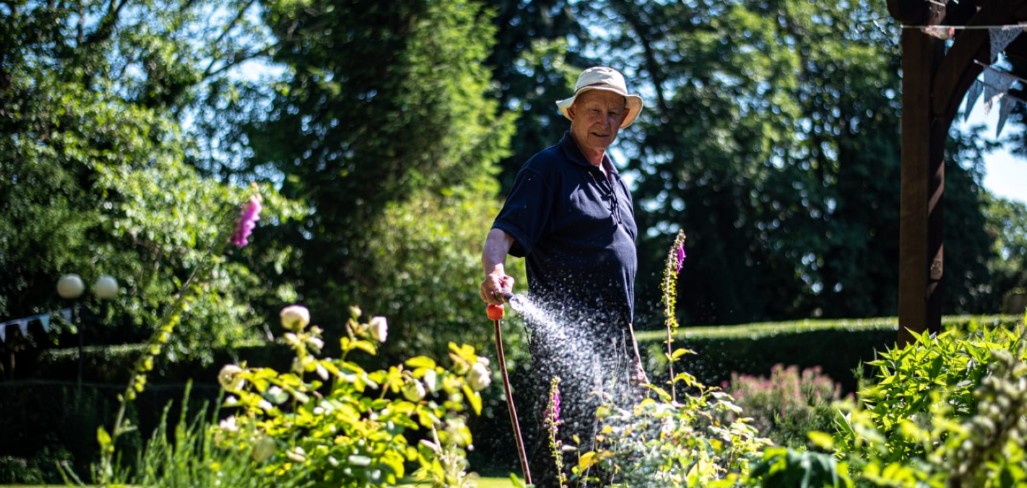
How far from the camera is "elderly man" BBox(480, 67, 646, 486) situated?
10.6 feet

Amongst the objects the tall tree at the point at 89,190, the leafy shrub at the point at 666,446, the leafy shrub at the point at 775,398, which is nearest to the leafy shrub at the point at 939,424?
the leafy shrub at the point at 666,446

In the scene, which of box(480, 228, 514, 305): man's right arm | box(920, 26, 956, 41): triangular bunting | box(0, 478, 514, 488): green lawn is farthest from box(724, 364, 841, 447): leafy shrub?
box(480, 228, 514, 305): man's right arm

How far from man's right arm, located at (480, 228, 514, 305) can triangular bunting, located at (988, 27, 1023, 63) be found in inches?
98.7

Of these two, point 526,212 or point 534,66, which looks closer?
point 526,212

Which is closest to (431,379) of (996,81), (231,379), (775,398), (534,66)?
(231,379)

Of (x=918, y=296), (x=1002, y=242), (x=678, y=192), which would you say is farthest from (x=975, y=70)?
(x=1002, y=242)

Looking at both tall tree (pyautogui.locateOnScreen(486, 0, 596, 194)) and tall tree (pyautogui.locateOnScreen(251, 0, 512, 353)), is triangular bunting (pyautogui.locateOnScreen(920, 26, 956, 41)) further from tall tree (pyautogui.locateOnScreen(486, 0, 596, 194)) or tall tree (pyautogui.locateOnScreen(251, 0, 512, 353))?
tall tree (pyautogui.locateOnScreen(486, 0, 596, 194))

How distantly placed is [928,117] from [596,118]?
1.96 meters

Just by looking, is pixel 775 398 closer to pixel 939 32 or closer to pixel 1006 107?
pixel 1006 107

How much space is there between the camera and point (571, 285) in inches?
129

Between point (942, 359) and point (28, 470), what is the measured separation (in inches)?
265

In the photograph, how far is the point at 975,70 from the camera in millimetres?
4820

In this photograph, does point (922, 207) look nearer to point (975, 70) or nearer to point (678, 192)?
point (975, 70)

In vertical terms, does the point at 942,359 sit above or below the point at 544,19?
below
